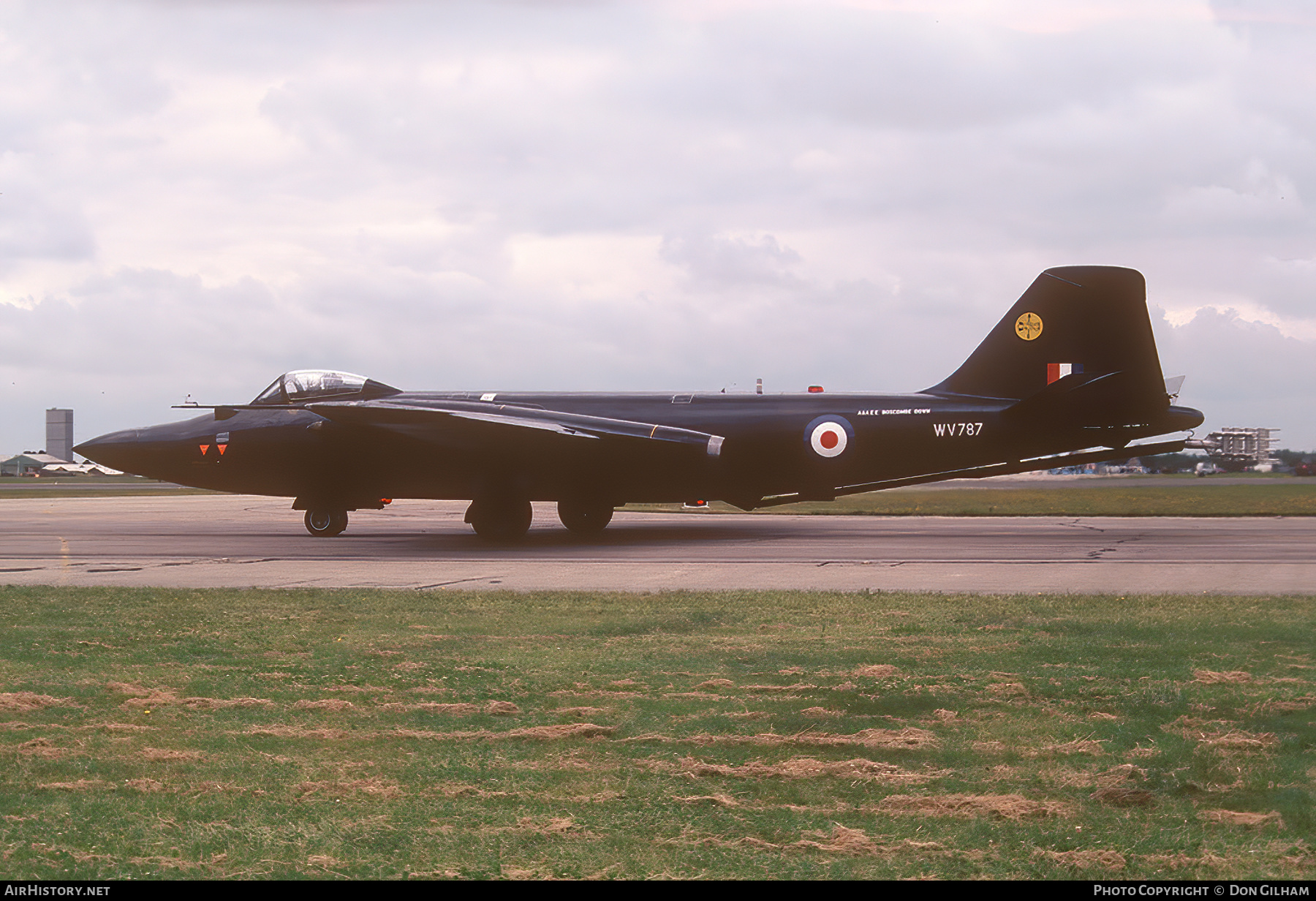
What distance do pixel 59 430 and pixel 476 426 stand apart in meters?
111

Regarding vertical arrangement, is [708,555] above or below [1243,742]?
below

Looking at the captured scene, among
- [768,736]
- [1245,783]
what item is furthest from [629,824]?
[1245,783]

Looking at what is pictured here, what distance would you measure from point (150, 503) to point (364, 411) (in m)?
26.7

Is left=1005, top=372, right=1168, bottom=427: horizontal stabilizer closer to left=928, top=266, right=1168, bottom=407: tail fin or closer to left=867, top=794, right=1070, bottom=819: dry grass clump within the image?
left=928, top=266, right=1168, bottom=407: tail fin

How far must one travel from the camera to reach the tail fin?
73.0ft

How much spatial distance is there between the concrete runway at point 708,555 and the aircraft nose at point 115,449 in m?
1.71

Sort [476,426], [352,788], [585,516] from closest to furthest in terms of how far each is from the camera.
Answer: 1. [352,788]
2. [476,426]
3. [585,516]

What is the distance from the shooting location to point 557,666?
851 cm

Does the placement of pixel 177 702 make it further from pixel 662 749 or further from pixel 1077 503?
pixel 1077 503

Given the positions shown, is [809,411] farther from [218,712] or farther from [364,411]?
[218,712]

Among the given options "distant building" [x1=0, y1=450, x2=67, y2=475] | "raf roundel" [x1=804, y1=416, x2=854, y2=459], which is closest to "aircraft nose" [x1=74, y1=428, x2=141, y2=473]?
"raf roundel" [x1=804, y1=416, x2=854, y2=459]

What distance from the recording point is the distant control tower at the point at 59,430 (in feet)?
376

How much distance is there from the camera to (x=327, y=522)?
25062 millimetres

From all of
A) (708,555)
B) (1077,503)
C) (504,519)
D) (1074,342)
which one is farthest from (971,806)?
(1077,503)
